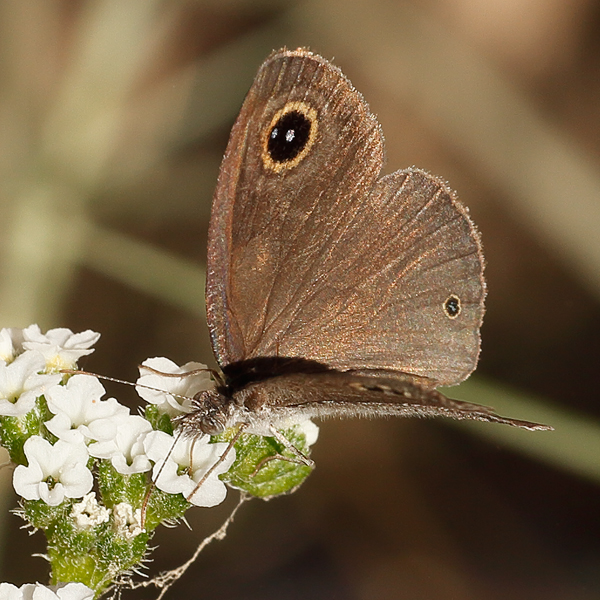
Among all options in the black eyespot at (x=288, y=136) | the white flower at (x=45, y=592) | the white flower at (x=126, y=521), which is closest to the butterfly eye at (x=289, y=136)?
the black eyespot at (x=288, y=136)

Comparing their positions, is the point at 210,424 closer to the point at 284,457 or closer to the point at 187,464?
the point at 187,464

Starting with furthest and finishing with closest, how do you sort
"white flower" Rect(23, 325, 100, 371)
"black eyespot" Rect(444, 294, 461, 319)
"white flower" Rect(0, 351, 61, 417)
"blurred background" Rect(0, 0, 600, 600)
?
"blurred background" Rect(0, 0, 600, 600) < "black eyespot" Rect(444, 294, 461, 319) < "white flower" Rect(23, 325, 100, 371) < "white flower" Rect(0, 351, 61, 417)

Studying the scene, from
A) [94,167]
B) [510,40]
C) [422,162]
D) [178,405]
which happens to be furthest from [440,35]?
[178,405]

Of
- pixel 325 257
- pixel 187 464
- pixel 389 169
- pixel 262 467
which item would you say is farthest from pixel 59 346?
pixel 389 169

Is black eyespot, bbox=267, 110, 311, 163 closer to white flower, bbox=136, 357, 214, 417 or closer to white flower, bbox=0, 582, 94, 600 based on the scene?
white flower, bbox=136, 357, 214, 417

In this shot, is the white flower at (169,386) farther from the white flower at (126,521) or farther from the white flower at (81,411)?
the white flower at (126,521)

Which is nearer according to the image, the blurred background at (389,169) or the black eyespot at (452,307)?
the black eyespot at (452,307)

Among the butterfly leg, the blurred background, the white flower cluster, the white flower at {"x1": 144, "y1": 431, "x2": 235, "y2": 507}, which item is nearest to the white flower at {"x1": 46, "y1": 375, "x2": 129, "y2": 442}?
the white flower cluster
